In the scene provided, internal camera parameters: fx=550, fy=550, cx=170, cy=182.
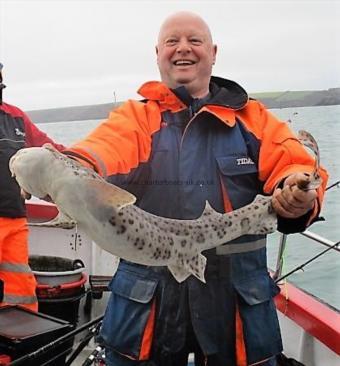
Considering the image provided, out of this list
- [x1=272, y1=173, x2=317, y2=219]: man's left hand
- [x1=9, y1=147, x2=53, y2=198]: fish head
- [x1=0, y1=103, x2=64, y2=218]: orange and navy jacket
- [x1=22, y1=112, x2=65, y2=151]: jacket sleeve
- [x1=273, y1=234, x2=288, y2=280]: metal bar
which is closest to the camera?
[x1=9, y1=147, x2=53, y2=198]: fish head

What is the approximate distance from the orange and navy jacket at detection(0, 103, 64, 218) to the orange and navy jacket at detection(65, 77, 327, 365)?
1763 millimetres

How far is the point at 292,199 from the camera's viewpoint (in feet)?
5.04

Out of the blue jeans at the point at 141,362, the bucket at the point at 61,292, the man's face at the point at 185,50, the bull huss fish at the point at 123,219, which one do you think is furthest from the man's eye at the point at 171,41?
the bucket at the point at 61,292

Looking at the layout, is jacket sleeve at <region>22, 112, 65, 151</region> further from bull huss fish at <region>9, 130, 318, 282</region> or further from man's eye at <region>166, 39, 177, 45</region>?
bull huss fish at <region>9, 130, 318, 282</region>

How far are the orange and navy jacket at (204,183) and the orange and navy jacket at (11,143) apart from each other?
1.76m

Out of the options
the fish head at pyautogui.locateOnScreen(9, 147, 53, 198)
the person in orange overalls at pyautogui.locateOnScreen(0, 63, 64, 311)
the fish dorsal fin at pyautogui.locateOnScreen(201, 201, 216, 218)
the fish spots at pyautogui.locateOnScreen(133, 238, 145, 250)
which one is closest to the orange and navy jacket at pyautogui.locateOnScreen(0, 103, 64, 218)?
the person in orange overalls at pyautogui.locateOnScreen(0, 63, 64, 311)

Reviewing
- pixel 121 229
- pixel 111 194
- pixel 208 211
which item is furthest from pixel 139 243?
pixel 208 211

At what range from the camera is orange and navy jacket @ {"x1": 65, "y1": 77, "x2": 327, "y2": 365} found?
65.2 inches

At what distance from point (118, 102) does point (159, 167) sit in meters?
0.35

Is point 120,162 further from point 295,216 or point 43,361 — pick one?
point 43,361

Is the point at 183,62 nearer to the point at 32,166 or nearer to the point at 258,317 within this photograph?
the point at 32,166

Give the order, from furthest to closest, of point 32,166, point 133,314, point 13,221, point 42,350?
point 13,221, point 42,350, point 133,314, point 32,166

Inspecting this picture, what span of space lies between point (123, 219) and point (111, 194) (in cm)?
10

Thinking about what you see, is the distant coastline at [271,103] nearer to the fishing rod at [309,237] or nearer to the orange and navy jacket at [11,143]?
the fishing rod at [309,237]
